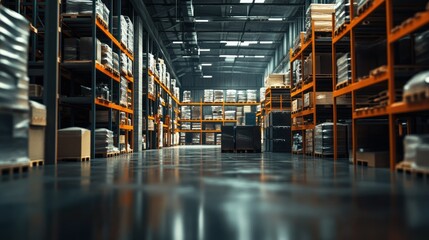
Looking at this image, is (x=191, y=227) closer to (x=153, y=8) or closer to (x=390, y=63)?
(x=390, y=63)

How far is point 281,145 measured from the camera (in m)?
14.2

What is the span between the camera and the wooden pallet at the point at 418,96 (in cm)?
438

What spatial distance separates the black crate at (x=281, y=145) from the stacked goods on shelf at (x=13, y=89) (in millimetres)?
10175

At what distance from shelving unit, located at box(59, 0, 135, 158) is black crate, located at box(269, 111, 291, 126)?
5.29 m

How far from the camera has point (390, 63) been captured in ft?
18.0

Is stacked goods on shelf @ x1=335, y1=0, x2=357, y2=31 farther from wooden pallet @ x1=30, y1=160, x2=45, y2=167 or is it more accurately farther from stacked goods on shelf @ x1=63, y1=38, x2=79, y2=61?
wooden pallet @ x1=30, y1=160, x2=45, y2=167

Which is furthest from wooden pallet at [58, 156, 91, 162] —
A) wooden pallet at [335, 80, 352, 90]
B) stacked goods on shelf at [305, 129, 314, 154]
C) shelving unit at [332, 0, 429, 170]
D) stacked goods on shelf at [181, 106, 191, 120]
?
stacked goods on shelf at [181, 106, 191, 120]

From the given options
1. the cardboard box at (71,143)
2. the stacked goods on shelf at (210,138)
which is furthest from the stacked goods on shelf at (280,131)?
the stacked goods on shelf at (210,138)

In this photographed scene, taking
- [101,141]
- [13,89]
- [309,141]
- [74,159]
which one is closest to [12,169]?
[13,89]

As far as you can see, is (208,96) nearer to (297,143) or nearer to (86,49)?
(297,143)

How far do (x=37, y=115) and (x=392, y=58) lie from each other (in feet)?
18.0

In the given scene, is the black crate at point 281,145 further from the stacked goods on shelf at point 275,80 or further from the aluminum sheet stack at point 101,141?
the aluminum sheet stack at point 101,141

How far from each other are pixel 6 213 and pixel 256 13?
17.7m

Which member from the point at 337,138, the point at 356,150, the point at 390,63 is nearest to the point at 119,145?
the point at 337,138
